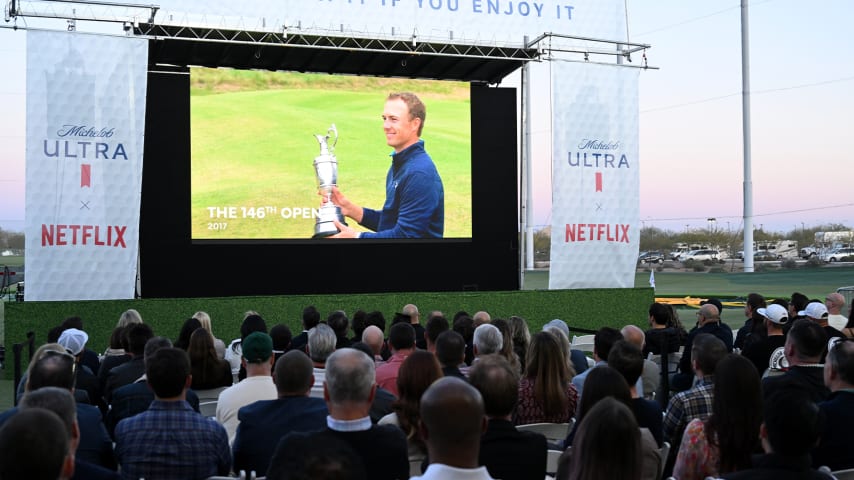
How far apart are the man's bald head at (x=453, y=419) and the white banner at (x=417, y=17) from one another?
9.20m

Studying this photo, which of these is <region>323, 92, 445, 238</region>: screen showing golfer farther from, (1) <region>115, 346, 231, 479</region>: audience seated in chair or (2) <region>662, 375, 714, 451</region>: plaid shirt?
(1) <region>115, 346, 231, 479</region>: audience seated in chair

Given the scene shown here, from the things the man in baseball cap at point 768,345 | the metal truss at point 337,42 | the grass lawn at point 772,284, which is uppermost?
the metal truss at point 337,42

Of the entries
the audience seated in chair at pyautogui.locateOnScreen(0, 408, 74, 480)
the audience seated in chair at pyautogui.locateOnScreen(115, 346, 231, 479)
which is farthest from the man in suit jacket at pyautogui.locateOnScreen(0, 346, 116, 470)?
the audience seated in chair at pyautogui.locateOnScreen(0, 408, 74, 480)

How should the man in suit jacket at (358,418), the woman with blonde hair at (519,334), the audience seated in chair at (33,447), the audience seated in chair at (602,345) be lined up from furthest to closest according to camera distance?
1. the woman with blonde hair at (519,334)
2. the audience seated in chair at (602,345)
3. the man in suit jacket at (358,418)
4. the audience seated in chair at (33,447)

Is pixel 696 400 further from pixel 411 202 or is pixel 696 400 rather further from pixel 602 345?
pixel 411 202

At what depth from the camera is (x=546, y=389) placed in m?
4.11

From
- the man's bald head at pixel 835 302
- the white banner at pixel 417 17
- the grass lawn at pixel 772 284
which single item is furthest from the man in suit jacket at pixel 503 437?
the grass lawn at pixel 772 284

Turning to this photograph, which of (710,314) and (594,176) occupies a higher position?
(594,176)

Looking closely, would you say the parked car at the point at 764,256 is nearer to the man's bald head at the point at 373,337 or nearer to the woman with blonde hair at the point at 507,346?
the woman with blonde hair at the point at 507,346

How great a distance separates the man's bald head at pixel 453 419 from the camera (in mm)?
2088

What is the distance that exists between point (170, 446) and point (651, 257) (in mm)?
41102

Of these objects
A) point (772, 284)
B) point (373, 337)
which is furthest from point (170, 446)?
point (772, 284)

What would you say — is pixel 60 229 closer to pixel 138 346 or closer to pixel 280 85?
pixel 280 85

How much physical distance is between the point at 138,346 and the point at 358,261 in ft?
23.0
